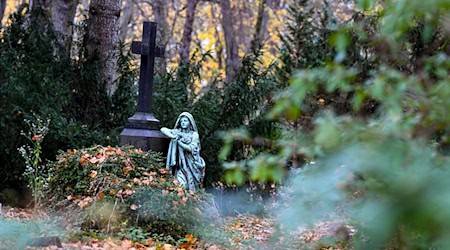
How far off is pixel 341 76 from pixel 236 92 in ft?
34.5

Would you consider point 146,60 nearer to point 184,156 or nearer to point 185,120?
point 185,120

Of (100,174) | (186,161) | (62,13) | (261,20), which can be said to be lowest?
(100,174)

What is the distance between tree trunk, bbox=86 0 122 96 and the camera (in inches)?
502

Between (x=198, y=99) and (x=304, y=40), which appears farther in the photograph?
(x=304, y=40)

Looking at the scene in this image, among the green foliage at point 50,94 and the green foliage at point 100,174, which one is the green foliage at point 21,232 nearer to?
the green foliage at point 100,174

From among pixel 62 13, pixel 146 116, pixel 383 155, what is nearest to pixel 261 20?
pixel 62 13

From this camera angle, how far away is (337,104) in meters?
13.8

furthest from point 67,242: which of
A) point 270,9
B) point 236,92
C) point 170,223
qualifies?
point 270,9

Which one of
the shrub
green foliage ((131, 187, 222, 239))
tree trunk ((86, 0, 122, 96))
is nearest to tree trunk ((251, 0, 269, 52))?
tree trunk ((86, 0, 122, 96))

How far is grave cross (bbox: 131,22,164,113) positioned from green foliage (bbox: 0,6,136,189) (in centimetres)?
156

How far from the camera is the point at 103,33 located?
12.8 meters

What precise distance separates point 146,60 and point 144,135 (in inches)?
A: 48.4

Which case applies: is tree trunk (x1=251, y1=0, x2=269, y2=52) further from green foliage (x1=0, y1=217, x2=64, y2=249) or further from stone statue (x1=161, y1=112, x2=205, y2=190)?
green foliage (x1=0, y1=217, x2=64, y2=249)

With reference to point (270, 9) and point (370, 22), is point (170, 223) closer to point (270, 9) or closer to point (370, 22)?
point (370, 22)
